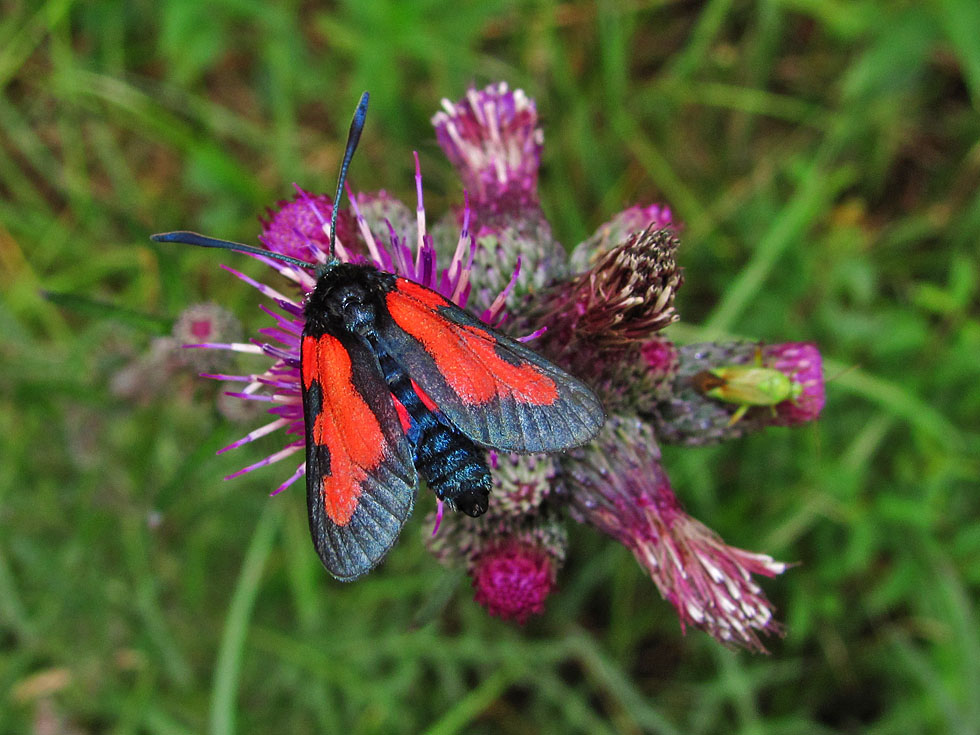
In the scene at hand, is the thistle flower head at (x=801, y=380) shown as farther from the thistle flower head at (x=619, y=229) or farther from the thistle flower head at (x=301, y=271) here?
the thistle flower head at (x=301, y=271)

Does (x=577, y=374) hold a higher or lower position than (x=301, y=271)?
lower

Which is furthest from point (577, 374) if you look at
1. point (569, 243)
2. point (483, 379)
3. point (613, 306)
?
point (569, 243)

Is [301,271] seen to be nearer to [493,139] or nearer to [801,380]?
[493,139]

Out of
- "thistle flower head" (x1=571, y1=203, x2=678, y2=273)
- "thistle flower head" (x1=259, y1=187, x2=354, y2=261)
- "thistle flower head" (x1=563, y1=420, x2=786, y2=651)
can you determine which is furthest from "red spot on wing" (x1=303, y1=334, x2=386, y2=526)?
"thistle flower head" (x1=571, y1=203, x2=678, y2=273)

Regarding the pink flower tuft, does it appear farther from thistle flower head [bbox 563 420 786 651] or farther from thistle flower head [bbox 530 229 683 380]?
thistle flower head [bbox 530 229 683 380]

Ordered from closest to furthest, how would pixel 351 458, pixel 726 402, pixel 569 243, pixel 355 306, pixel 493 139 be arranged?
pixel 351 458, pixel 355 306, pixel 726 402, pixel 493 139, pixel 569 243

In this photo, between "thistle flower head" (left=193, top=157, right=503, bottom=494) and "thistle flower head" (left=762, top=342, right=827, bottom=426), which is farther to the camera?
"thistle flower head" (left=762, top=342, right=827, bottom=426)
